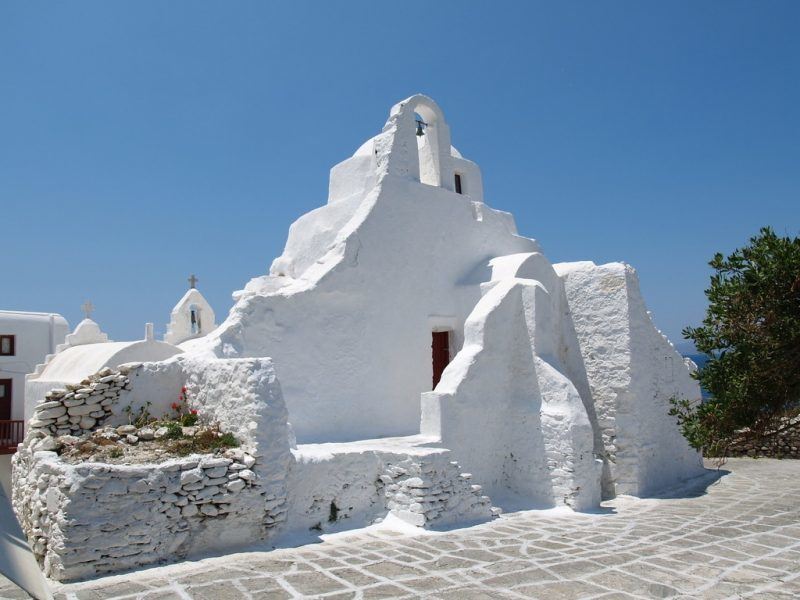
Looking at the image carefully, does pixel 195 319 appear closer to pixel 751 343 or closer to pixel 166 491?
pixel 166 491

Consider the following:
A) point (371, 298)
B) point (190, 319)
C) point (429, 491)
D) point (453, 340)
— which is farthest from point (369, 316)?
point (190, 319)

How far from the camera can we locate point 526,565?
680 centimetres

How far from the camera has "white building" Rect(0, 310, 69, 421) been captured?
1939 cm

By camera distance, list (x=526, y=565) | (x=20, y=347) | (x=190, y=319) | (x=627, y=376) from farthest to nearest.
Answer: (x=20, y=347)
(x=190, y=319)
(x=627, y=376)
(x=526, y=565)

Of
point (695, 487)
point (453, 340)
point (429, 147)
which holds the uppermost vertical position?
point (429, 147)

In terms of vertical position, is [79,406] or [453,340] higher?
[453,340]

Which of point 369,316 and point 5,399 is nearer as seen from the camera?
point 369,316

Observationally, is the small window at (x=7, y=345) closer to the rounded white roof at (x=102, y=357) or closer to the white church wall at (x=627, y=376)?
the rounded white roof at (x=102, y=357)

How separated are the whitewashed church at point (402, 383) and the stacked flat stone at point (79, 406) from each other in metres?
0.09

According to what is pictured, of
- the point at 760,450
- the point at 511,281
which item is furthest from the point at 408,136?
the point at 760,450

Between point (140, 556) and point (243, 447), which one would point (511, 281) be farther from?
point (140, 556)

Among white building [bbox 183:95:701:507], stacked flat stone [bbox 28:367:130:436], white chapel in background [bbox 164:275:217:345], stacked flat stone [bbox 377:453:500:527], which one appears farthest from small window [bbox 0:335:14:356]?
stacked flat stone [bbox 377:453:500:527]

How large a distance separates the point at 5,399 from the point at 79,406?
14.1m

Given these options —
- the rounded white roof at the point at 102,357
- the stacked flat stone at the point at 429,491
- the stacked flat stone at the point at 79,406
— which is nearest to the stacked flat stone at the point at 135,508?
the stacked flat stone at the point at 79,406
